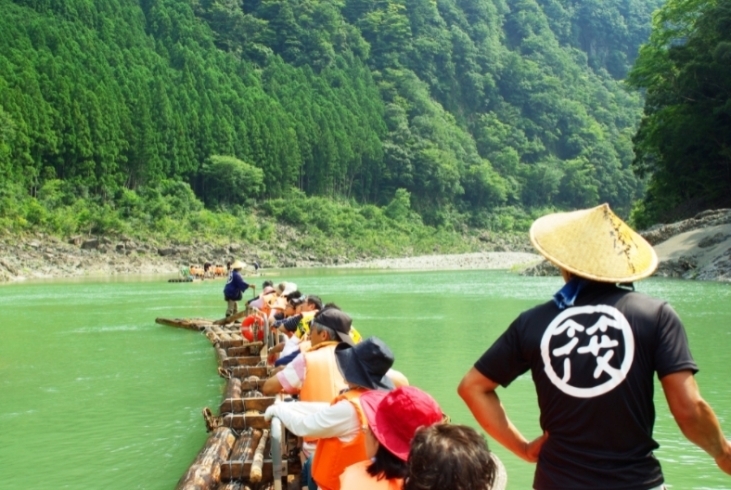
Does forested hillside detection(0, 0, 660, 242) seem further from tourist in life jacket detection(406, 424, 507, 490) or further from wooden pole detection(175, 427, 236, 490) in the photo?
tourist in life jacket detection(406, 424, 507, 490)

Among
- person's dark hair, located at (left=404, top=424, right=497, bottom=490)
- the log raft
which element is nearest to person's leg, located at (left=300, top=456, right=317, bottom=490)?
the log raft

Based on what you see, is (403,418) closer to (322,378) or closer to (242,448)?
(322,378)

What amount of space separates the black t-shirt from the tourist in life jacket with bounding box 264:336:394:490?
4.46 feet

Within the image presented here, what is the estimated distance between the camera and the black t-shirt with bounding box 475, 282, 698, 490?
2.62 meters

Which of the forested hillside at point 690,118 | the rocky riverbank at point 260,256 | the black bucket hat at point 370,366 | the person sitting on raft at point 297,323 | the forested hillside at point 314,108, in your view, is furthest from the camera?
the forested hillside at point 314,108

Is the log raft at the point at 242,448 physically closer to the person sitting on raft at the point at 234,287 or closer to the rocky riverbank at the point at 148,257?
the person sitting on raft at the point at 234,287

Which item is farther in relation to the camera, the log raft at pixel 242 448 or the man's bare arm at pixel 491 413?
the log raft at pixel 242 448

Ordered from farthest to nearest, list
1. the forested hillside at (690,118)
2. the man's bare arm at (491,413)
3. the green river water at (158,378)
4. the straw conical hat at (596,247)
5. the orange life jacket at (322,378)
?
1. the forested hillside at (690,118)
2. the green river water at (158,378)
3. the orange life jacket at (322,378)
4. the man's bare arm at (491,413)
5. the straw conical hat at (596,247)

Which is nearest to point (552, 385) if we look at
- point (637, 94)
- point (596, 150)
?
point (596, 150)

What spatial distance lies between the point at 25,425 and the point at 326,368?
5511 mm

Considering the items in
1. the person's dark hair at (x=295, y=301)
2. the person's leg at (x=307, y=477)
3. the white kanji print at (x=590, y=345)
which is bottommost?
the person's leg at (x=307, y=477)

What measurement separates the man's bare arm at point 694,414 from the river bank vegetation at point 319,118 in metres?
32.2

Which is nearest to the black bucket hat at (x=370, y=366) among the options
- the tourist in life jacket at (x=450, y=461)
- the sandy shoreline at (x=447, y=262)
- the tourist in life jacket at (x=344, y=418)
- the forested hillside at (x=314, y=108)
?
the tourist in life jacket at (x=344, y=418)

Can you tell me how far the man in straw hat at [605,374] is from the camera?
103 inches
